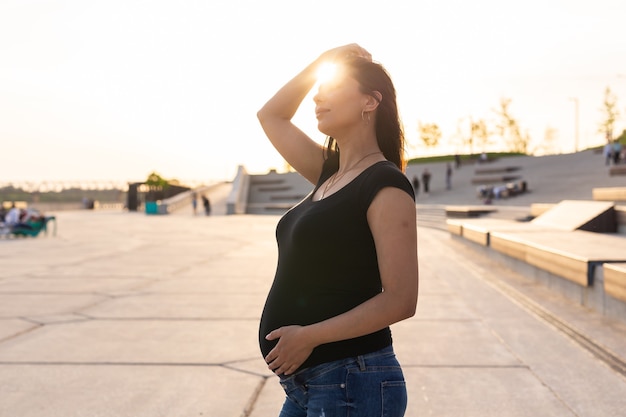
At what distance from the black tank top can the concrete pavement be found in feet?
6.41

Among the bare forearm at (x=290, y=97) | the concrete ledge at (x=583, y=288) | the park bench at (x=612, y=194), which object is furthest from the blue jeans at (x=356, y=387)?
the park bench at (x=612, y=194)

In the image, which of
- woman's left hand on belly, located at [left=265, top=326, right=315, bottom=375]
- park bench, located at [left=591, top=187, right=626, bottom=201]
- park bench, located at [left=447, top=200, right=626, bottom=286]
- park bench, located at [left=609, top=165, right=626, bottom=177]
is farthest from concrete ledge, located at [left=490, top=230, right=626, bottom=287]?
park bench, located at [left=609, top=165, right=626, bottom=177]

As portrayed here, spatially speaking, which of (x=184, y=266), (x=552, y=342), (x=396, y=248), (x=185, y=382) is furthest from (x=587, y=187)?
(x=396, y=248)

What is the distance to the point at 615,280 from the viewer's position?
5.22m

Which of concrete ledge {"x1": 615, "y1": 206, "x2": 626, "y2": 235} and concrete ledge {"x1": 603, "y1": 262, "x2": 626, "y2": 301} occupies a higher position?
concrete ledge {"x1": 615, "y1": 206, "x2": 626, "y2": 235}

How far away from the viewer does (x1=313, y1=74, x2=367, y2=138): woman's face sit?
169cm

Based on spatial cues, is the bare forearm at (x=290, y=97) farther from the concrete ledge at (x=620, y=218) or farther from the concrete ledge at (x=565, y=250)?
the concrete ledge at (x=620, y=218)

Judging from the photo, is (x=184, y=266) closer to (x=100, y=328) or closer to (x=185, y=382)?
(x=100, y=328)

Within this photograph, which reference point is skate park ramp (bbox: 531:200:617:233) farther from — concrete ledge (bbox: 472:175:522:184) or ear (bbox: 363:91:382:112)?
concrete ledge (bbox: 472:175:522:184)

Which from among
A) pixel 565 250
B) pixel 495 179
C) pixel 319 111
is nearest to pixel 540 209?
pixel 565 250

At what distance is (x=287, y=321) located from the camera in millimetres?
1659

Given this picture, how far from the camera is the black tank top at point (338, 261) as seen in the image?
5.11 feet

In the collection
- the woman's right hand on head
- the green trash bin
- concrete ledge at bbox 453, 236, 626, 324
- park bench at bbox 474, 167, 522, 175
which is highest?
park bench at bbox 474, 167, 522, 175

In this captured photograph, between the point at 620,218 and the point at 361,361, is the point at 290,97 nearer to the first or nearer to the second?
the point at 361,361
